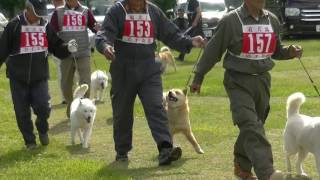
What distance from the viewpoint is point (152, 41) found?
7047 millimetres

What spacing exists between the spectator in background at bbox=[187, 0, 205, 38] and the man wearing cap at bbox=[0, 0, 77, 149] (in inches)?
457

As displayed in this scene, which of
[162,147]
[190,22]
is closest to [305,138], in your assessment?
[162,147]

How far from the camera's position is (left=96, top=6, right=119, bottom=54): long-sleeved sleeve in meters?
6.63

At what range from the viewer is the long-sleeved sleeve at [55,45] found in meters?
8.06

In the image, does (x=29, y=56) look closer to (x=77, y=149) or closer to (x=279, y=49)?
(x=77, y=149)

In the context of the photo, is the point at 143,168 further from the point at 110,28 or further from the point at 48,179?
the point at 110,28

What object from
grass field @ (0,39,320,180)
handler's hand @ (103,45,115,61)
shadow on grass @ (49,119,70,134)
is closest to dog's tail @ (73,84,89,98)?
grass field @ (0,39,320,180)

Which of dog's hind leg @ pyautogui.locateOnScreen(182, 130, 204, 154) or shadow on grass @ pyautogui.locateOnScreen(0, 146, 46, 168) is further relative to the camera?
dog's hind leg @ pyautogui.locateOnScreen(182, 130, 204, 154)

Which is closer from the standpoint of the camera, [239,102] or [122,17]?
[239,102]

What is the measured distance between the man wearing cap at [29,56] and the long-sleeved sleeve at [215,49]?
2662 mm

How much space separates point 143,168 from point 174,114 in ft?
2.98

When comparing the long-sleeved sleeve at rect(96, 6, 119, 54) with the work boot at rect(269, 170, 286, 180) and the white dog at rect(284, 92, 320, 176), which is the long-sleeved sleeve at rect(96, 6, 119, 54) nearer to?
the white dog at rect(284, 92, 320, 176)

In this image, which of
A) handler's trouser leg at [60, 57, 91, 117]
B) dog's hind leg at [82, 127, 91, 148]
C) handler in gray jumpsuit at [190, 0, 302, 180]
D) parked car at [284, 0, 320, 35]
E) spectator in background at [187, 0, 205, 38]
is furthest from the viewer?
parked car at [284, 0, 320, 35]

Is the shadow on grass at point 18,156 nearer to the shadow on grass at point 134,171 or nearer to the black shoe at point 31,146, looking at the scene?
the black shoe at point 31,146
